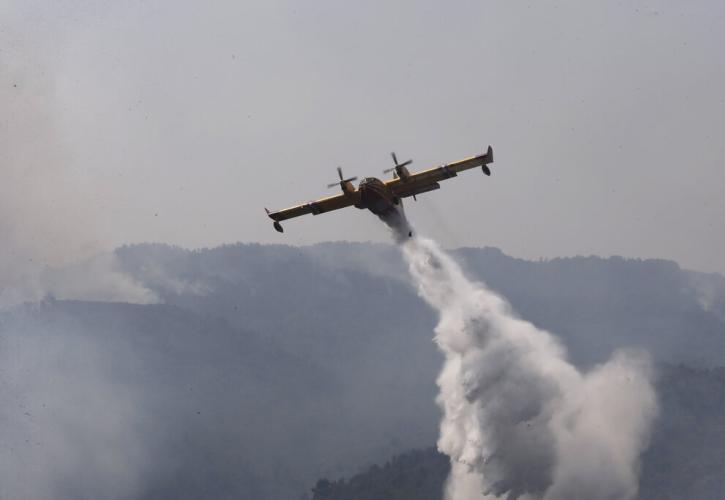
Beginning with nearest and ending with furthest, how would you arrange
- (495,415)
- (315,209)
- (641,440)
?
(315,209) < (495,415) < (641,440)

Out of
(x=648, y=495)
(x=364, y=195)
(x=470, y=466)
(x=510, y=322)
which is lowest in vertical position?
(x=648, y=495)

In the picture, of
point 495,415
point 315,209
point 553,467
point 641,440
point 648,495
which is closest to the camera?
point 315,209

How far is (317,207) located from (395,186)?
9634mm

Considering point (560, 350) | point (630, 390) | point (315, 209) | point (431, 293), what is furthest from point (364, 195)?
point (630, 390)

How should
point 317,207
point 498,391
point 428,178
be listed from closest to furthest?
point 428,178 < point 317,207 < point 498,391

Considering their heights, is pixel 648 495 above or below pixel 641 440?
below

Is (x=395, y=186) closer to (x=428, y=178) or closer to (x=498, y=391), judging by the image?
(x=428, y=178)

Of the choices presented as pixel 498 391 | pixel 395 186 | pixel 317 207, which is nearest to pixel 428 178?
pixel 395 186

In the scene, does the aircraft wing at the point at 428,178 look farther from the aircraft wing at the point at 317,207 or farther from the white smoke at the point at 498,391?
the white smoke at the point at 498,391

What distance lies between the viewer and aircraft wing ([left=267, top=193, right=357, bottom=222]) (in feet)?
Result: 281

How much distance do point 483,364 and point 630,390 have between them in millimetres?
70964

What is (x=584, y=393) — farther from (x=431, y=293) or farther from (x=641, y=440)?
(x=641, y=440)

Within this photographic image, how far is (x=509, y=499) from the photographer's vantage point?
4358 inches

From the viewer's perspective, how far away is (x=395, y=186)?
83.2 m
